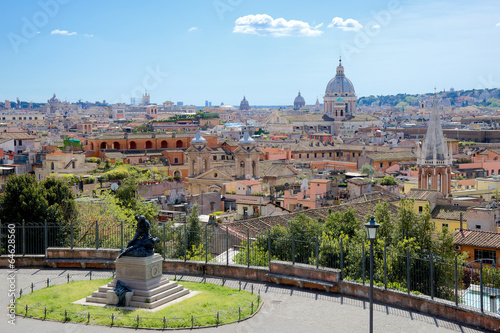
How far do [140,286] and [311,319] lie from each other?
3152 millimetres

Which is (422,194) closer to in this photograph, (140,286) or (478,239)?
(478,239)

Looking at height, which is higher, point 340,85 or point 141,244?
point 340,85

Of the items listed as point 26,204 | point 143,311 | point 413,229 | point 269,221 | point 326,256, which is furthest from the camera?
point 269,221

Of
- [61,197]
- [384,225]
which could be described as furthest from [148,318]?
[61,197]

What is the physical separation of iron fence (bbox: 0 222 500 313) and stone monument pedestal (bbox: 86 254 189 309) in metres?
1.80

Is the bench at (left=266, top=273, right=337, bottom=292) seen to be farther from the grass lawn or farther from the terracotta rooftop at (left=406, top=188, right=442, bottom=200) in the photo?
the terracotta rooftop at (left=406, top=188, right=442, bottom=200)

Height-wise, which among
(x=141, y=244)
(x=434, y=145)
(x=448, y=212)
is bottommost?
(x=448, y=212)

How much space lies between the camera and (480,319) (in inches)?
423

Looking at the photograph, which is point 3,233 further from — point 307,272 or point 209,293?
point 307,272

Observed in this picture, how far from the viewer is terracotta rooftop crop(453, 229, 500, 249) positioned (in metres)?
23.9

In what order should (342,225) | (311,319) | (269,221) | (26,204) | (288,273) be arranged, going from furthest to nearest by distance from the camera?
(269,221) → (342,225) → (26,204) → (288,273) → (311,319)

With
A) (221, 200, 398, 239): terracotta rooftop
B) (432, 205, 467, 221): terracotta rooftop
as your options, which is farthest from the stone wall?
(432, 205, 467, 221): terracotta rooftop

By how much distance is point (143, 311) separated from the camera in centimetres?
1165

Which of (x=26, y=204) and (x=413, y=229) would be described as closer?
(x=26, y=204)
